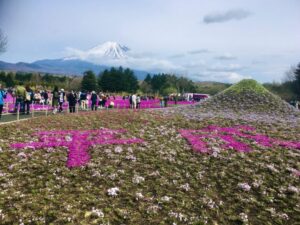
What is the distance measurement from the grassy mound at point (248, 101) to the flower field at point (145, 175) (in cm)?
1365

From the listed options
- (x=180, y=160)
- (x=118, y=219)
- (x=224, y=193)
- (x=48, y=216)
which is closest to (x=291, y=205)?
(x=224, y=193)

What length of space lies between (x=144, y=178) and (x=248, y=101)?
3110 cm

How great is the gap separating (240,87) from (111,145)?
1258 inches

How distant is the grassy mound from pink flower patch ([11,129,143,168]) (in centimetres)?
2083

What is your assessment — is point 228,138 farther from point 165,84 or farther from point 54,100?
point 165,84

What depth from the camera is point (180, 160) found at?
2027cm

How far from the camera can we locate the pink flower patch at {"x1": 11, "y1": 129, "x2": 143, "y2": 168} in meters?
19.4

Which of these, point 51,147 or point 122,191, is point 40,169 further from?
point 122,191

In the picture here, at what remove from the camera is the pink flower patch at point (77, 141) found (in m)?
19.4

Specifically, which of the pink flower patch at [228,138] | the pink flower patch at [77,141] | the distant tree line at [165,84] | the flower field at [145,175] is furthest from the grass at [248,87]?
the distant tree line at [165,84]

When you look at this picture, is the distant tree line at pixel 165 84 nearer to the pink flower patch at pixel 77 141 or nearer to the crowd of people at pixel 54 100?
the crowd of people at pixel 54 100

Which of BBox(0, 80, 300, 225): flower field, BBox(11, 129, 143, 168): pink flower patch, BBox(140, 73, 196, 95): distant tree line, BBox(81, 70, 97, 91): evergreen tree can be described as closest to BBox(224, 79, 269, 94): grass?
BBox(0, 80, 300, 225): flower field

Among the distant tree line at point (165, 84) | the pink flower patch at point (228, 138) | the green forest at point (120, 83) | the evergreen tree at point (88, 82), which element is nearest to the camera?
the pink flower patch at point (228, 138)

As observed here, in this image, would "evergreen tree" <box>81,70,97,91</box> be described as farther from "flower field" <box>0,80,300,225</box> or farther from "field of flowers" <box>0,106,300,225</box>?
"field of flowers" <box>0,106,300,225</box>
